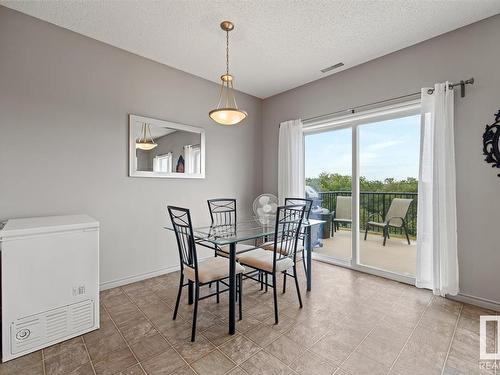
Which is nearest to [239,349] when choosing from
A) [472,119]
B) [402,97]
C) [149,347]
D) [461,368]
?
[149,347]

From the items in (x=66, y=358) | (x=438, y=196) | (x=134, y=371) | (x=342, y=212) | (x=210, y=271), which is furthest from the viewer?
(x=342, y=212)

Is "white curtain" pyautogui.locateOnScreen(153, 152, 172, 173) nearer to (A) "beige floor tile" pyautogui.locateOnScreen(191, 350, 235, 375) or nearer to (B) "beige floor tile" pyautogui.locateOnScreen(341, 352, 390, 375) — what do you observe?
(A) "beige floor tile" pyautogui.locateOnScreen(191, 350, 235, 375)

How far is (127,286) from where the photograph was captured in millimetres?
2846

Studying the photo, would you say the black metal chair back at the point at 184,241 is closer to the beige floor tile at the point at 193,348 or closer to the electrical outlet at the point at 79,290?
the beige floor tile at the point at 193,348

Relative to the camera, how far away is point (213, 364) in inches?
63.4

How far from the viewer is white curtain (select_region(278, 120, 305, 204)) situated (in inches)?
152

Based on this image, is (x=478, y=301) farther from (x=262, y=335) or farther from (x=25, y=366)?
(x=25, y=366)

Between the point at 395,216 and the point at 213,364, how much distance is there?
109 inches

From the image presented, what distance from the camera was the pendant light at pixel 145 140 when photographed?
9.80 ft

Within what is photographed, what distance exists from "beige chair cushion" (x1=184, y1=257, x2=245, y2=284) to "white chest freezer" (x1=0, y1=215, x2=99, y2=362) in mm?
783

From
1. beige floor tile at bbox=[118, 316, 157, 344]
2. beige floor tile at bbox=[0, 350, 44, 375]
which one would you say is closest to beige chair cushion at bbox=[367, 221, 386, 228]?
beige floor tile at bbox=[118, 316, 157, 344]

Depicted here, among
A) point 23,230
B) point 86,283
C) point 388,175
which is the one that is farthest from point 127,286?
point 388,175

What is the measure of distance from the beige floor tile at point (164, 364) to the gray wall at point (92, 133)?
4.83 ft

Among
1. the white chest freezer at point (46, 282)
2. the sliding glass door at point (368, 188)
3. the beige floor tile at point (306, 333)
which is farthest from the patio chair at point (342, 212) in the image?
the white chest freezer at point (46, 282)
